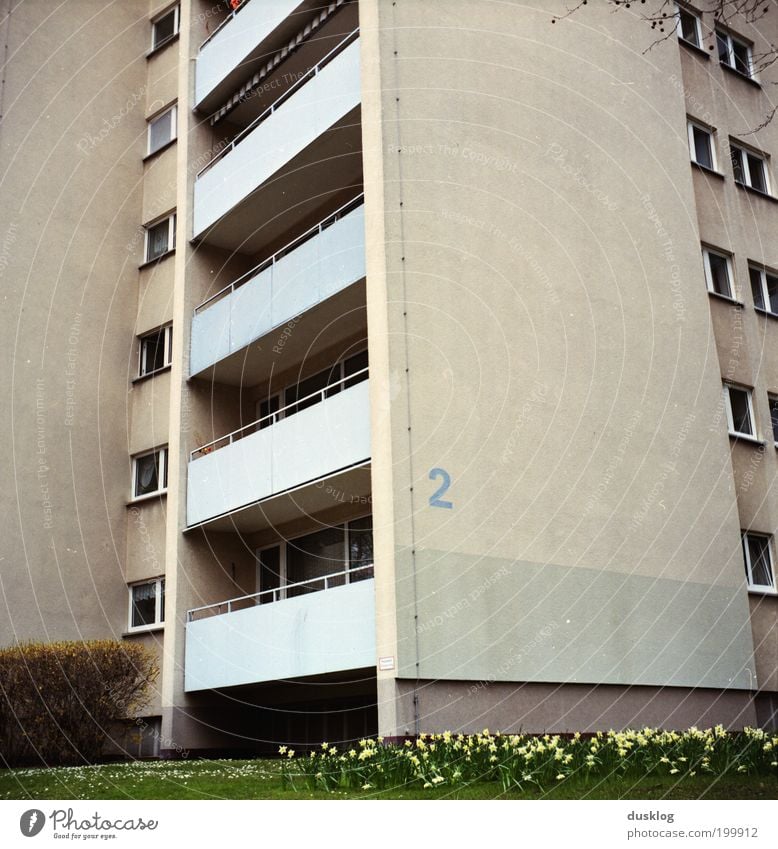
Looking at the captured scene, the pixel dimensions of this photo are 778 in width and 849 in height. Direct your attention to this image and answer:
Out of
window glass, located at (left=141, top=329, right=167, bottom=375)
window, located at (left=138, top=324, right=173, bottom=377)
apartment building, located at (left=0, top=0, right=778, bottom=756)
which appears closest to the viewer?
apartment building, located at (left=0, top=0, right=778, bottom=756)

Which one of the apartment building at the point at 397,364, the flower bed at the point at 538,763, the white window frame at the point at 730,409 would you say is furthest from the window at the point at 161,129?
the flower bed at the point at 538,763

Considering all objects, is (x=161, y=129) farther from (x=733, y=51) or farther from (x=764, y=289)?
(x=764, y=289)

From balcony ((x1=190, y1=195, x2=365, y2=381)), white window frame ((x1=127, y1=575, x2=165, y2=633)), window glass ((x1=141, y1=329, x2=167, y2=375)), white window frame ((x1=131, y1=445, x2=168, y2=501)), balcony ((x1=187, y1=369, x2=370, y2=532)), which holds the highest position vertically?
window glass ((x1=141, y1=329, x2=167, y2=375))

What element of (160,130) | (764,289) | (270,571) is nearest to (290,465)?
(270,571)

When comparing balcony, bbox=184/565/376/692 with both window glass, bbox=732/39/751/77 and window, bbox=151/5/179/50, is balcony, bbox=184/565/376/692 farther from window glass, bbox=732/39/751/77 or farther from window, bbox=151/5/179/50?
window glass, bbox=732/39/751/77

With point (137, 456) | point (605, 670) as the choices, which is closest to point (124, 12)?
point (137, 456)

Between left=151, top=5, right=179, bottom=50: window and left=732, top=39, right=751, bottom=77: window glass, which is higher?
left=151, top=5, right=179, bottom=50: window

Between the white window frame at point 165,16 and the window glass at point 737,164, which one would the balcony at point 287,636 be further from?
the white window frame at point 165,16

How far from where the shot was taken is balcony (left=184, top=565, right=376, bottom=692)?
12.5 meters

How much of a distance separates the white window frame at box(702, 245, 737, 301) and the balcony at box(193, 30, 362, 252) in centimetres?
646

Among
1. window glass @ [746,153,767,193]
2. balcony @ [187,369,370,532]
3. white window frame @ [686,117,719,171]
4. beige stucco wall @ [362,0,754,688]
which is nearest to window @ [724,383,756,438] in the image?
beige stucco wall @ [362,0,754,688]

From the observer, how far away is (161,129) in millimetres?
21453

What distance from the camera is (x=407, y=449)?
41.5 ft
